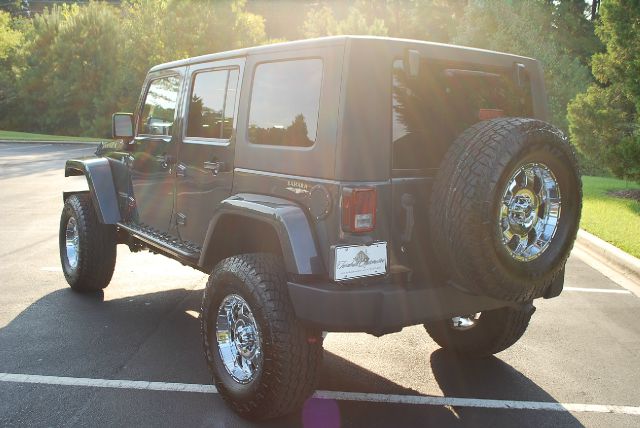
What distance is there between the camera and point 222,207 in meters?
3.65

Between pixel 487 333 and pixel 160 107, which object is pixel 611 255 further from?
pixel 160 107

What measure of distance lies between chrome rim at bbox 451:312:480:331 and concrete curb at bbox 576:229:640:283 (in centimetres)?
334

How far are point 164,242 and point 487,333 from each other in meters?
2.41

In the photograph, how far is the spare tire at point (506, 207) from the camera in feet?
9.83

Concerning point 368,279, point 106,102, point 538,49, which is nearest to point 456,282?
point 368,279

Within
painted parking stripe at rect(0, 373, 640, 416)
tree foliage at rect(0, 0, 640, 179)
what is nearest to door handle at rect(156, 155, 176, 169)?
painted parking stripe at rect(0, 373, 640, 416)

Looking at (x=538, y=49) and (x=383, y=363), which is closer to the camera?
(x=383, y=363)

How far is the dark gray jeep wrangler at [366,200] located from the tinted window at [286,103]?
0.04 feet

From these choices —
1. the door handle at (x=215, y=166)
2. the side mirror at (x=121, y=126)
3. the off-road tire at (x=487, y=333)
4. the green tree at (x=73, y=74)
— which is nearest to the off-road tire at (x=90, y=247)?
the side mirror at (x=121, y=126)

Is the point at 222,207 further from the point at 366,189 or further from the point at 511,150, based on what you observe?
the point at 511,150

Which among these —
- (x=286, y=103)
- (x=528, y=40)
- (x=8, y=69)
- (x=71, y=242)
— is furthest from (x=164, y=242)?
(x=8, y=69)

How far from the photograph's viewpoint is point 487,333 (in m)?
4.34

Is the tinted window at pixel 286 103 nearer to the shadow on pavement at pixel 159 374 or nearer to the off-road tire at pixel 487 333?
the shadow on pavement at pixel 159 374

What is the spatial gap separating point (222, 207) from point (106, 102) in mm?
39083
